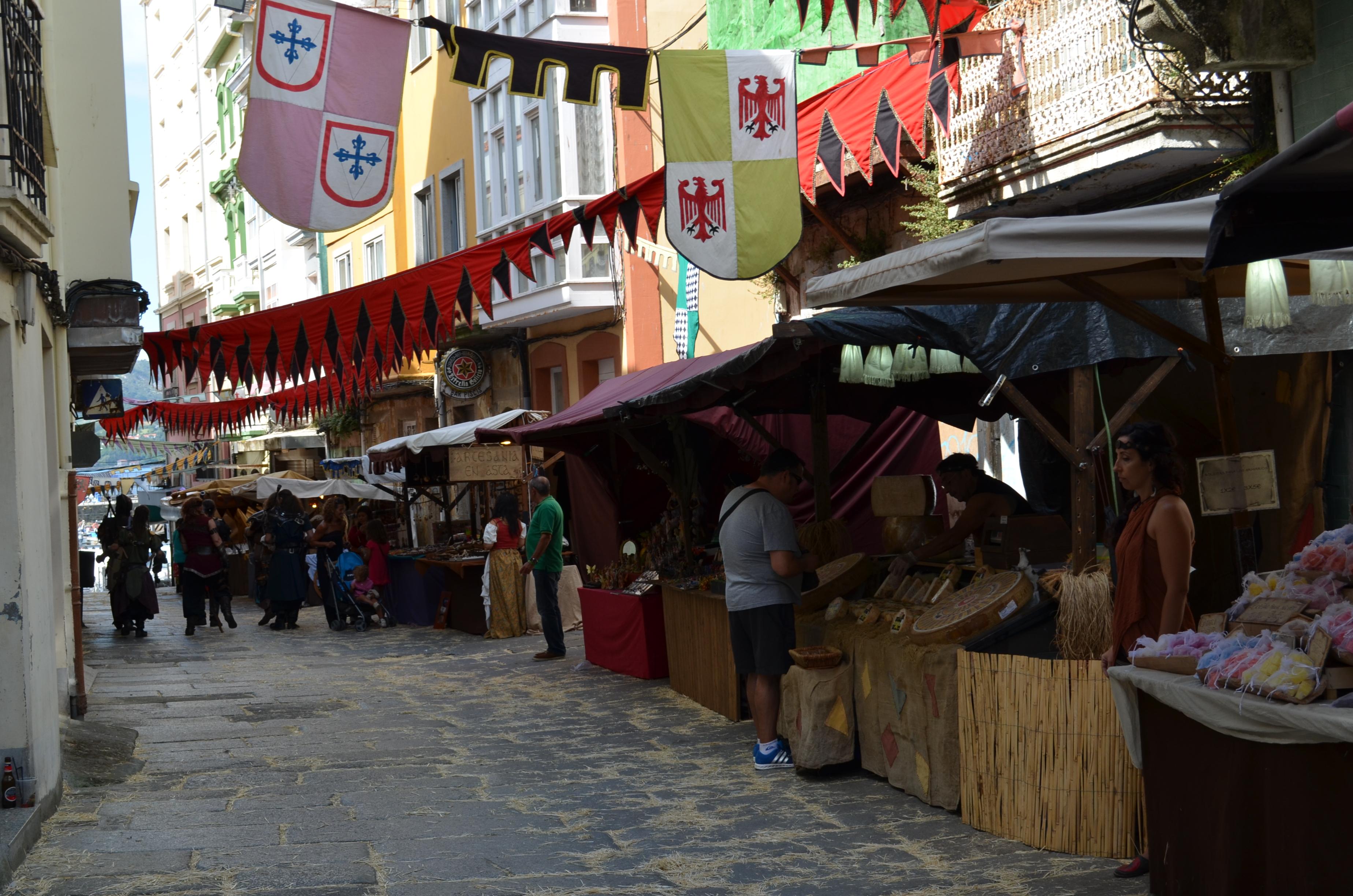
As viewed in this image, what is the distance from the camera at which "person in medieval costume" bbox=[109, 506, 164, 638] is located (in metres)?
18.8

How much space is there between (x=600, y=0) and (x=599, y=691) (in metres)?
14.4

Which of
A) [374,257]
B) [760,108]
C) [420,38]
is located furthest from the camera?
[374,257]

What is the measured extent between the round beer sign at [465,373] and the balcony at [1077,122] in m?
15.2

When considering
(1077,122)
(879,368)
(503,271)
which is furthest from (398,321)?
(1077,122)

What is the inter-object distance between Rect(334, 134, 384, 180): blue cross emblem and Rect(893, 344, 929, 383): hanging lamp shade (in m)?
3.61

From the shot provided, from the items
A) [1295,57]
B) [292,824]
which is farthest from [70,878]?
[1295,57]

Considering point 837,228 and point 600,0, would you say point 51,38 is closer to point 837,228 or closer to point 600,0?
point 837,228

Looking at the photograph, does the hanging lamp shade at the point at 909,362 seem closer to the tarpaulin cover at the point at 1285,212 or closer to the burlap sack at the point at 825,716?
the burlap sack at the point at 825,716

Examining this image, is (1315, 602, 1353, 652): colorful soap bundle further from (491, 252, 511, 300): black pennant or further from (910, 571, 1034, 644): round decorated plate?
(491, 252, 511, 300): black pennant

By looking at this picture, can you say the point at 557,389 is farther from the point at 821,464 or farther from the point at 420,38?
the point at 821,464

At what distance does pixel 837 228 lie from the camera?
615 inches

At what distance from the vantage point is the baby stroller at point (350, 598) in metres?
19.0

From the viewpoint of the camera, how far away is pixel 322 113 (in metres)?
7.46

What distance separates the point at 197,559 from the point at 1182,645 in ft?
55.2
